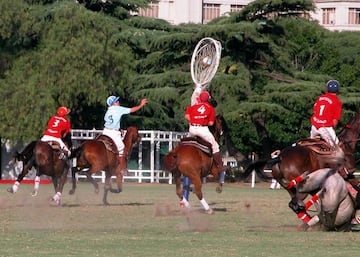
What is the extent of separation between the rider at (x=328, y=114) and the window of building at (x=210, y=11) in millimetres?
88807

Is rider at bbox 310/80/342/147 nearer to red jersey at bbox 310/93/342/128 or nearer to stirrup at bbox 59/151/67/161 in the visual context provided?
red jersey at bbox 310/93/342/128

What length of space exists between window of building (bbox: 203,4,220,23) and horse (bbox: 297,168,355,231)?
3583 inches

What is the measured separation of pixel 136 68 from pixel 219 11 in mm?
57000

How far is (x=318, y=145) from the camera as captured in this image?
771 inches

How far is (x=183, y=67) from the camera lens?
52.8m

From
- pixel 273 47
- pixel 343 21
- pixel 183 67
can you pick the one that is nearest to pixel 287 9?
pixel 273 47

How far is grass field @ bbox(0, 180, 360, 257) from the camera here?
1457 centimetres

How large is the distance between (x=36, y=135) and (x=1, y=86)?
9.81 ft

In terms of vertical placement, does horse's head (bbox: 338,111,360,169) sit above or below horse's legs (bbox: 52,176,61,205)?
above

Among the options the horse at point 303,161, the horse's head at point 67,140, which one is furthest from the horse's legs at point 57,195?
the horse at point 303,161

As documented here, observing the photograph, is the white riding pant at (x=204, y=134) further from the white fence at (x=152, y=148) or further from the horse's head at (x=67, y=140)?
the white fence at (x=152, y=148)

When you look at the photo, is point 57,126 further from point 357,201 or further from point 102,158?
point 357,201

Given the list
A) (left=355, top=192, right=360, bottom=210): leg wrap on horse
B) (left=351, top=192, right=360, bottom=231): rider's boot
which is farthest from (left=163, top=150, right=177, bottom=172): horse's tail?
(left=355, top=192, right=360, bottom=210): leg wrap on horse

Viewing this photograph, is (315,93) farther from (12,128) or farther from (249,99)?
(12,128)
